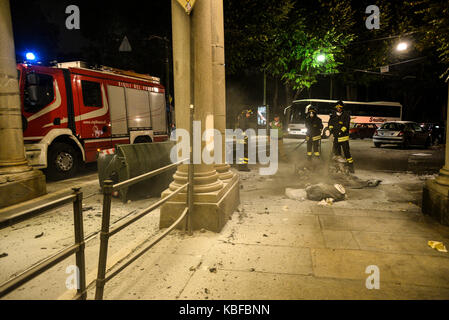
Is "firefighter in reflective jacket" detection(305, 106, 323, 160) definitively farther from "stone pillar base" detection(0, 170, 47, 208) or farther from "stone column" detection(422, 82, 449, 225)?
"stone pillar base" detection(0, 170, 47, 208)

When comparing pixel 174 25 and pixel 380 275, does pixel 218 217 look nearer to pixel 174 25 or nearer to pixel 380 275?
pixel 380 275

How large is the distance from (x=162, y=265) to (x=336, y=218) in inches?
120

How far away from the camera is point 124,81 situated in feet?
36.2

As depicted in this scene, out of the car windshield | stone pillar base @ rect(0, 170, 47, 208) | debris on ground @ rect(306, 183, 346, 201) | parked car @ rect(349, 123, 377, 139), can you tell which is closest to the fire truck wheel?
stone pillar base @ rect(0, 170, 47, 208)

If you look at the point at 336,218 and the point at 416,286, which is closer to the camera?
the point at 416,286

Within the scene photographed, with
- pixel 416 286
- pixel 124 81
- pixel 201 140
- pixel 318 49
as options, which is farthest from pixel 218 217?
pixel 318 49

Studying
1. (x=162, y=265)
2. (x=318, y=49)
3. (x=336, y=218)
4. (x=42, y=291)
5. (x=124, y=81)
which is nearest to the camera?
(x=42, y=291)

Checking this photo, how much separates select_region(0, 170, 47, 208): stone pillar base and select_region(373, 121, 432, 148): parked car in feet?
56.4

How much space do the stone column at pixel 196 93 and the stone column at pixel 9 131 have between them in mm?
3613

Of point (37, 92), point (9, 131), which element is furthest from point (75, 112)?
point (9, 131)

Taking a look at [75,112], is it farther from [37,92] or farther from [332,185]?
[332,185]

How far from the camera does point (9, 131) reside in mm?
6023

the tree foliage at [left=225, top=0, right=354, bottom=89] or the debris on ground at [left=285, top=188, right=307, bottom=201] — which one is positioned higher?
the tree foliage at [left=225, top=0, right=354, bottom=89]

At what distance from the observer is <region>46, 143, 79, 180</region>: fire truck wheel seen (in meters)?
8.44
